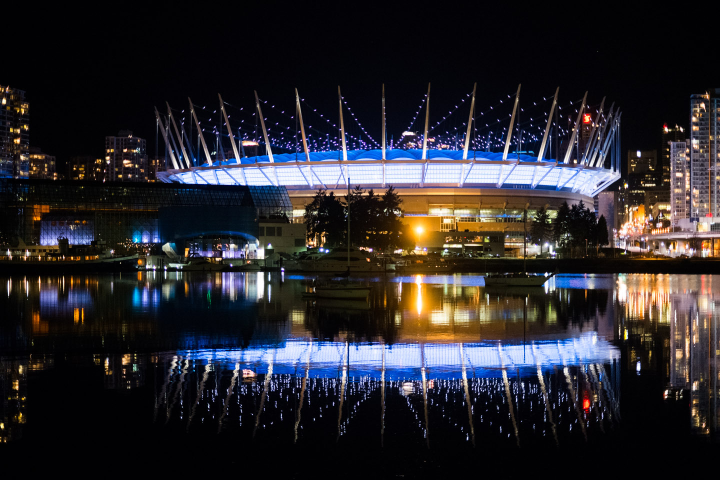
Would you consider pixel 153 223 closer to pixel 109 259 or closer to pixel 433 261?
pixel 109 259

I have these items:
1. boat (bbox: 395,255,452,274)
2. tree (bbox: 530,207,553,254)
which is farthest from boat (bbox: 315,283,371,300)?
tree (bbox: 530,207,553,254)

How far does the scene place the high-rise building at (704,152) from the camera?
129m

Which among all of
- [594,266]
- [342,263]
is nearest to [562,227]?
[594,266]

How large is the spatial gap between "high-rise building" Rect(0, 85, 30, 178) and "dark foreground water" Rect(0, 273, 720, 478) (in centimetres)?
13613

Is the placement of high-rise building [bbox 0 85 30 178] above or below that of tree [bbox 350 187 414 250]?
above

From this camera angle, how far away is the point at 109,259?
70.1m

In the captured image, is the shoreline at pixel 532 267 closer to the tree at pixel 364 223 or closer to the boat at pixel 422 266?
the boat at pixel 422 266

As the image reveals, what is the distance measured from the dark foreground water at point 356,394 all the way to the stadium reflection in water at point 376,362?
0.05 m

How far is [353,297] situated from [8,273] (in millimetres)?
39894

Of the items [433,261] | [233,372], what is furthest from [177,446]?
[433,261]

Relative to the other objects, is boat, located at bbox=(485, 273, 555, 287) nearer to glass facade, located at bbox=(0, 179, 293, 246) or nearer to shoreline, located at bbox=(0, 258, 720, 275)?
shoreline, located at bbox=(0, 258, 720, 275)

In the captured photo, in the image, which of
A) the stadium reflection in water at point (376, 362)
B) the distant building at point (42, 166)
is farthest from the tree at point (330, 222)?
the distant building at point (42, 166)

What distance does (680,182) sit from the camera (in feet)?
483

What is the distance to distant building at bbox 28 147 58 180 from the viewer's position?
615 feet
